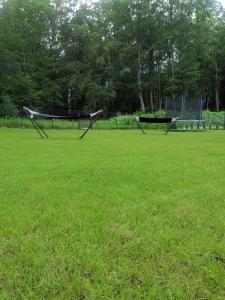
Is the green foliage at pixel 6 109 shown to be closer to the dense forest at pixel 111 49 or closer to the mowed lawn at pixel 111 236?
the dense forest at pixel 111 49

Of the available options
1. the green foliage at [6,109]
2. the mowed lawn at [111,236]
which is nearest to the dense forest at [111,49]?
the green foliage at [6,109]

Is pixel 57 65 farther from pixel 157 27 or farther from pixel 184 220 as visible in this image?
pixel 184 220

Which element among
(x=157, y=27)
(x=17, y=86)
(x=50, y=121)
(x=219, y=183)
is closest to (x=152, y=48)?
(x=157, y=27)

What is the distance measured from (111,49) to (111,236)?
28.0 meters

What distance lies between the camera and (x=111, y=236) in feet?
6.36

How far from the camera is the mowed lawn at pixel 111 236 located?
1462mm

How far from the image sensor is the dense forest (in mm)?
28578

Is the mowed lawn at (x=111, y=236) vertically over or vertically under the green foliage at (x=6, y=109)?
under

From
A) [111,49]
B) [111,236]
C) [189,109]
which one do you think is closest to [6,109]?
[189,109]

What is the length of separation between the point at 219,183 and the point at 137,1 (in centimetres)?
2838

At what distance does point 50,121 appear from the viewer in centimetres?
1636

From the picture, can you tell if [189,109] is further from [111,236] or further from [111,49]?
[111,236]

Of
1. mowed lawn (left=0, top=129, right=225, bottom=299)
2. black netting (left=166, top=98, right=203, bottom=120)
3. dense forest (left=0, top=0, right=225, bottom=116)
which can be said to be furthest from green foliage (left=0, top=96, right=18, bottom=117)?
mowed lawn (left=0, top=129, right=225, bottom=299)

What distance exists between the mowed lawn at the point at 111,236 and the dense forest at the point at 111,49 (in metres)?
24.8
